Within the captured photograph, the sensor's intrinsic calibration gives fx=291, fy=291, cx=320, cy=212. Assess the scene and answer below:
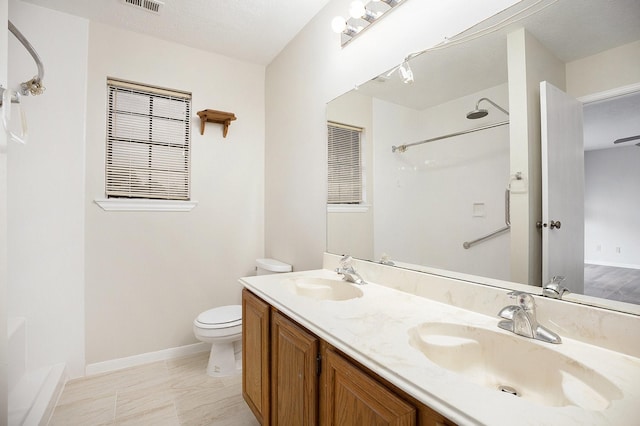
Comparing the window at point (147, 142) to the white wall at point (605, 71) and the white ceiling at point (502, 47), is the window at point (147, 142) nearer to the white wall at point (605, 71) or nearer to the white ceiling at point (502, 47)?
the white ceiling at point (502, 47)

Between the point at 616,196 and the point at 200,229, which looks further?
the point at 200,229

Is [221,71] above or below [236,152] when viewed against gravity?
above

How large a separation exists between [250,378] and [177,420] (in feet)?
1.93

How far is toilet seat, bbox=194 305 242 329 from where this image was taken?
6.91ft

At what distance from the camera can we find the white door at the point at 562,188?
905 millimetres

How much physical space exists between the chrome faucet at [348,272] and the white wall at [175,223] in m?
1.39

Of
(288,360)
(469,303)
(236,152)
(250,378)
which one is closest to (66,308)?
(250,378)

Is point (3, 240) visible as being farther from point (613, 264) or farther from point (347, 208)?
point (613, 264)

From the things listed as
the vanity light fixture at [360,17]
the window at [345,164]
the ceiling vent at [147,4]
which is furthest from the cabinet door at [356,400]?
the ceiling vent at [147,4]

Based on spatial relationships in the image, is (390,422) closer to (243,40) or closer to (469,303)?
(469,303)

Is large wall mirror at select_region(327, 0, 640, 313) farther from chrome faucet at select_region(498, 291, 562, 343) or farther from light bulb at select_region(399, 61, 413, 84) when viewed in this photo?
chrome faucet at select_region(498, 291, 562, 343)

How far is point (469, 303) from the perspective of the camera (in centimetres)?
112

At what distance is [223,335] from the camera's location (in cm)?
211

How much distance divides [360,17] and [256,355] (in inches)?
75.1
